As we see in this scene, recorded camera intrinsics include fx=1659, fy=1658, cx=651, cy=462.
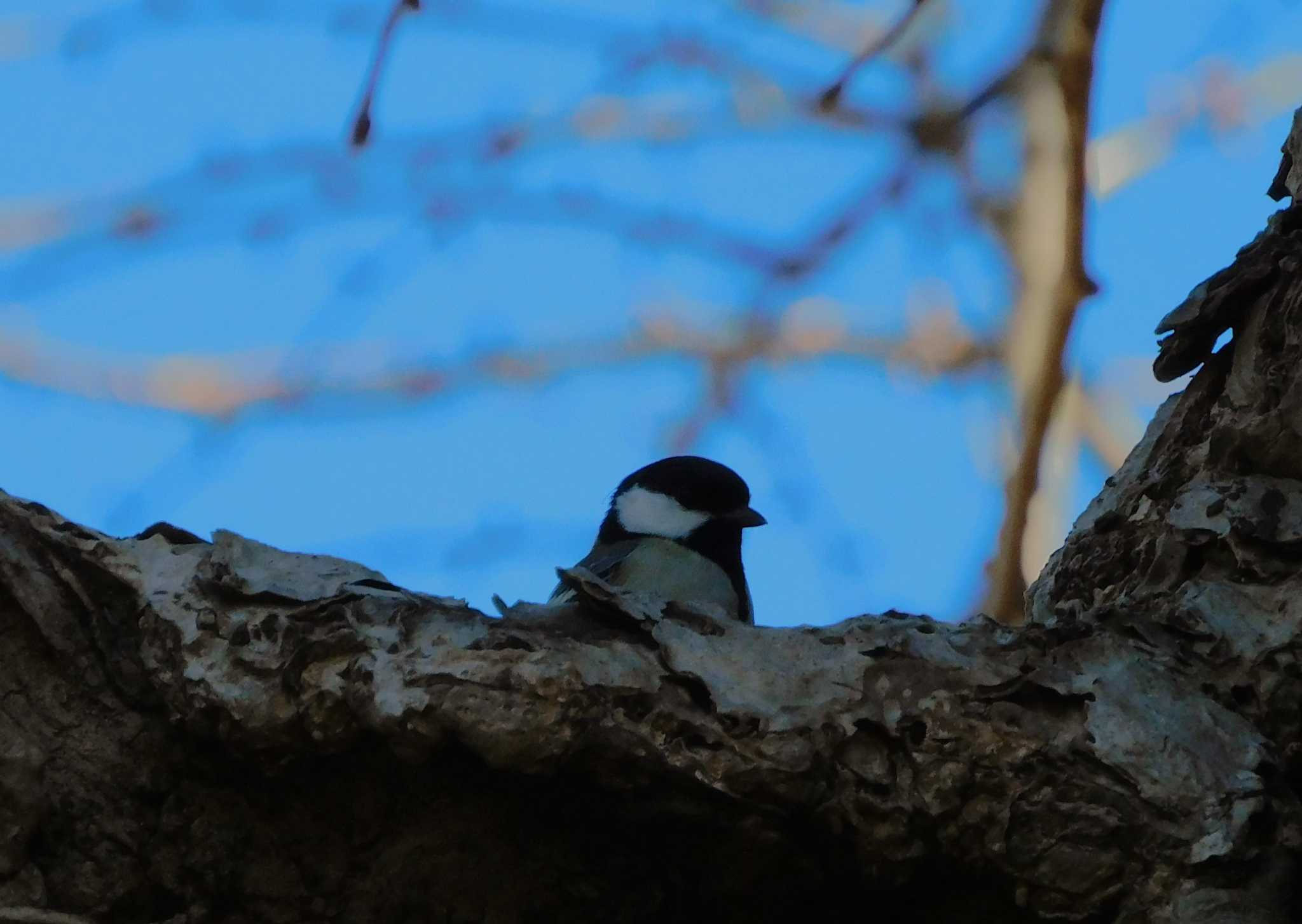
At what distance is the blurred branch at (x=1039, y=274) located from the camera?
324cm

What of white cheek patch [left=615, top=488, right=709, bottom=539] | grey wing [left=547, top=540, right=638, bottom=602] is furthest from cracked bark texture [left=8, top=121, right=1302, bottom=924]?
white cheek patch [left=615, top=488, right=709, bottom=539]

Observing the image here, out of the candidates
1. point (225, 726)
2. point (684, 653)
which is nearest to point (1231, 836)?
point (684, 653)

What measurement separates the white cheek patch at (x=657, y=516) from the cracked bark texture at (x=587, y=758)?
1813 mm

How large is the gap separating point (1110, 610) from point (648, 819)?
592 millimetres

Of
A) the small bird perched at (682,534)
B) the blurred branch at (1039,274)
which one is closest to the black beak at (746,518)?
the small bird perched at (682,534)

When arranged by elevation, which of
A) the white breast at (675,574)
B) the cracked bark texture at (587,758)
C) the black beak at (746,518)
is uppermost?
the black beak at (746,518)

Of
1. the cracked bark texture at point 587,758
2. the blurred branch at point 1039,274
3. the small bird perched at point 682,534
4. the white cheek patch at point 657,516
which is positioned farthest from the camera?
the white cheek patch at point 657,516

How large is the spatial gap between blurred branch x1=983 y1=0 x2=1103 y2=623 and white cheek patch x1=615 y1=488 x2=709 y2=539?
66cm

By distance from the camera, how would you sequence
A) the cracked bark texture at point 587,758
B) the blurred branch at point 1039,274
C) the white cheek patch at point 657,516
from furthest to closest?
the white cheek patch at point 657,516, the blurred branch at point 1039,274, the cracked bark texture at point 587,758

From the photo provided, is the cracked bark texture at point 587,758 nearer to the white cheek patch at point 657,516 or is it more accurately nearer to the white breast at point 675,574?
the white breast at point 675,574

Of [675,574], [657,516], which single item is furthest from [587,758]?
[657,516]

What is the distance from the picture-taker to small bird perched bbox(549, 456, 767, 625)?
3.37 metres

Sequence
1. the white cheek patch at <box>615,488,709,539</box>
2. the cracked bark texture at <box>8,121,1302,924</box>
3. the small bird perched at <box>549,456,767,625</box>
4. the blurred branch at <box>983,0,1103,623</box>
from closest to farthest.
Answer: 1. the cracked bark texture at <box>8,121,1302,924</box>
2. the blurred branch at <box>983,0,1103,623</box>
3. the small bird perched at <box>549,456,767,625</box>
4. the white cheek patch at <box>615,488,709,539</box>

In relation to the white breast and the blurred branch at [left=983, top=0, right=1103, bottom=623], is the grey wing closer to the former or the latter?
the white breast
